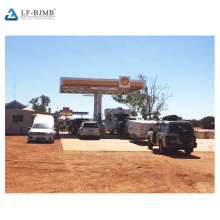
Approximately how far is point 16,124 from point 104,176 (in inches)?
900

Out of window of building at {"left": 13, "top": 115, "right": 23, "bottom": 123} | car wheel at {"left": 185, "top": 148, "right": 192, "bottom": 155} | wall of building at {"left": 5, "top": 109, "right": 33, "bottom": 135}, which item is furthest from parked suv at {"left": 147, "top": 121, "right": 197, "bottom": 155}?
window of building at {"left": 13, "top": 115, "right": 23, "bottom": 123}

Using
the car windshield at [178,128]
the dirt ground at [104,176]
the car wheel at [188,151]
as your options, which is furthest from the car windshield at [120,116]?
the dirt ground at [104,176]

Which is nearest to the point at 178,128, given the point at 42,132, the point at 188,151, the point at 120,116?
the point at 188,151

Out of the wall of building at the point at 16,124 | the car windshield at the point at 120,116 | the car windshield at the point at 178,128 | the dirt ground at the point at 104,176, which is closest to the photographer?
the dirt ground at the point at 104,176

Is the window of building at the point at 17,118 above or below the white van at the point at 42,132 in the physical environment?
above

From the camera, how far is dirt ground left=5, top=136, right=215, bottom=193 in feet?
25.7

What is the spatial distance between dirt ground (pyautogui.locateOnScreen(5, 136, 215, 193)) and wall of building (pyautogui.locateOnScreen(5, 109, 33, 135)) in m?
17.8

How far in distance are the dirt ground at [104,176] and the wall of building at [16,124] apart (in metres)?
17.8

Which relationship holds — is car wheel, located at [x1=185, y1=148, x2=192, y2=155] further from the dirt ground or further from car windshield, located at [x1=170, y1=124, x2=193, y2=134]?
the dirt ground

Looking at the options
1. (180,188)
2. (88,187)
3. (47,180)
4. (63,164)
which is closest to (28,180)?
(47,180)

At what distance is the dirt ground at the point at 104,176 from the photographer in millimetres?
7828

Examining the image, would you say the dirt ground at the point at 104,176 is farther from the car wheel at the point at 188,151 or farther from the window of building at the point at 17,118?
the window of building at the point at 17,118

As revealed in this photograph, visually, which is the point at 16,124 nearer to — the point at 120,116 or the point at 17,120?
the point at 17,120
